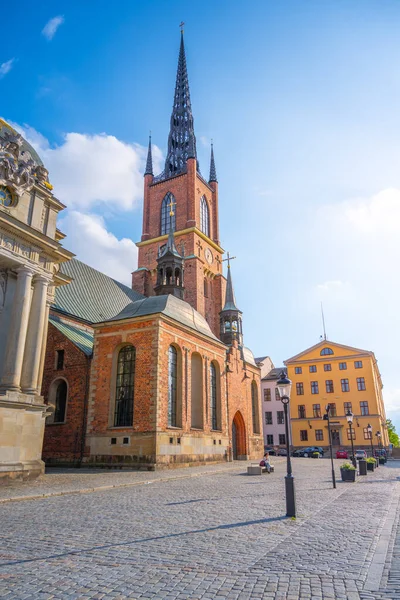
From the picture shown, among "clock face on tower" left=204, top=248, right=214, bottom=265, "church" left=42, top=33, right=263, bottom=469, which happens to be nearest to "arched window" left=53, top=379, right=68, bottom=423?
"church" left=42, top=33, right=263, bottom=469

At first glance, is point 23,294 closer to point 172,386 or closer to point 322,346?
point 172,386

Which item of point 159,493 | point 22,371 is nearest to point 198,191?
point 22,371

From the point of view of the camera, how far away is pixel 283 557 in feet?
19.2

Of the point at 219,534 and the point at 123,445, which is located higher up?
the point at 123,445

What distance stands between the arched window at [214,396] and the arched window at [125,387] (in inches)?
309

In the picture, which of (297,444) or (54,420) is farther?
(297,444)

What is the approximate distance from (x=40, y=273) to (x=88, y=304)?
14.0 meters

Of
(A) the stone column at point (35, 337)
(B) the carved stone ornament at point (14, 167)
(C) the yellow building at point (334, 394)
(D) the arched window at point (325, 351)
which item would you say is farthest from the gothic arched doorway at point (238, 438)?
(D) the arched window at point (325, 351)

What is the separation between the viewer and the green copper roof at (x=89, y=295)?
2977cm

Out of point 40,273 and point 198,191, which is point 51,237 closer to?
point 40,273

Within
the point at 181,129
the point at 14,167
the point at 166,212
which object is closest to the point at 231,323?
the point at 166,212

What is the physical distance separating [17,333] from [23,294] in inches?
62.3

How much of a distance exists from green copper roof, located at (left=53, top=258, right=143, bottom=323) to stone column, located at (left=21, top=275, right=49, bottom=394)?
10016 mm

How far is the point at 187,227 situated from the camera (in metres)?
48.9
